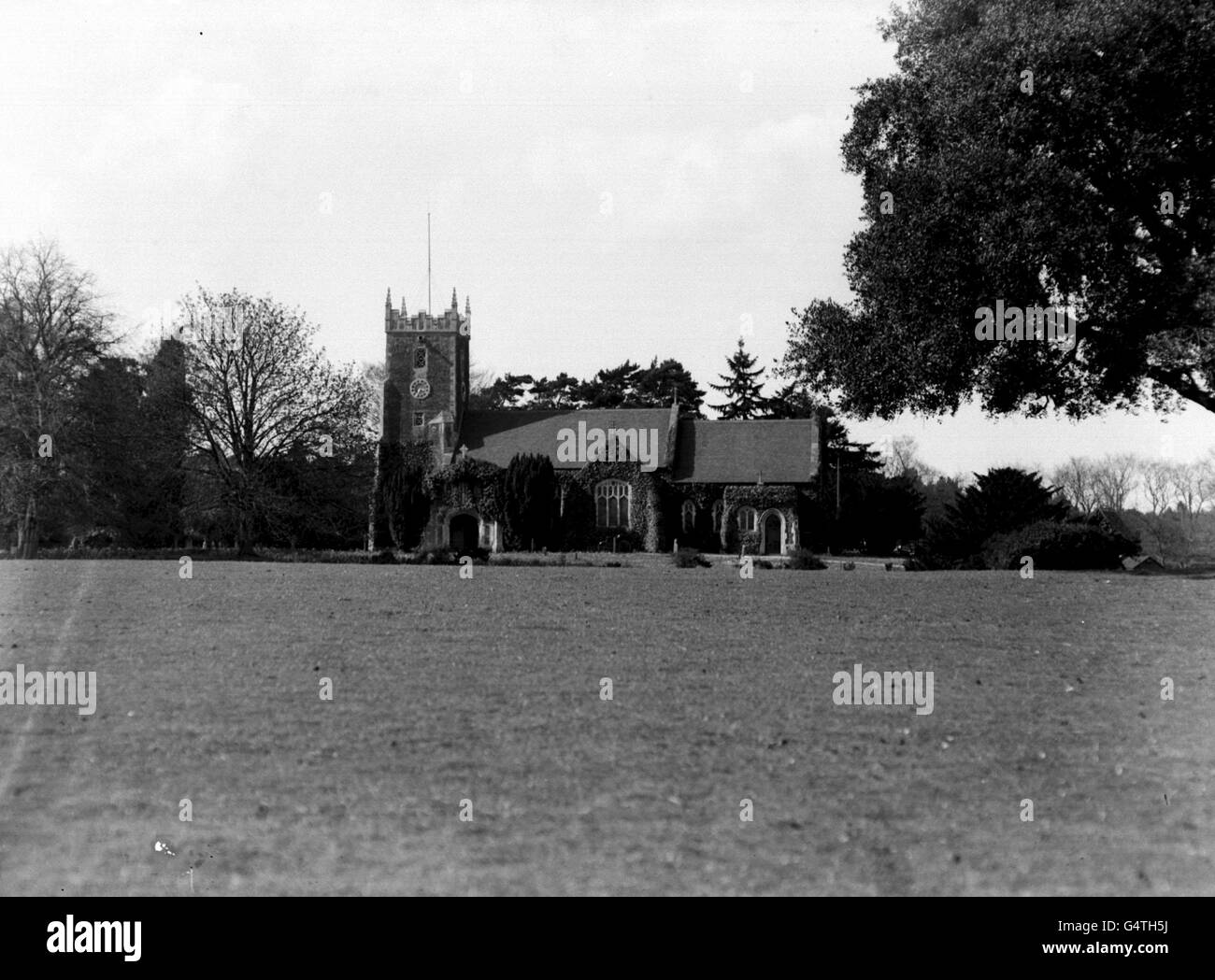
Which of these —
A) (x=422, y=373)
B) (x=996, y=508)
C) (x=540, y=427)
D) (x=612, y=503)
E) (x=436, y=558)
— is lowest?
(x=436, y=558)

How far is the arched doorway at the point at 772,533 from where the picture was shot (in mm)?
55625

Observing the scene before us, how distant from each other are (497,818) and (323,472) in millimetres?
37367

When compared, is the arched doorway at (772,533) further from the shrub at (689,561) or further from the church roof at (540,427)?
the shrub at (689,561)

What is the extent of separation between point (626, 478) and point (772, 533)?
7.84 m

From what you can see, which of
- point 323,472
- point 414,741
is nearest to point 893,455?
point 323,472

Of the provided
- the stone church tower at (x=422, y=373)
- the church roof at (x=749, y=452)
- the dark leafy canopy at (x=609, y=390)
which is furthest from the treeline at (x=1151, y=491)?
the stone church tower at (x=422, y=373)

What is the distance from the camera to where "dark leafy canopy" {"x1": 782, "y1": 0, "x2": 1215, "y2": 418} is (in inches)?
691

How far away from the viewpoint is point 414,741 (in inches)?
329

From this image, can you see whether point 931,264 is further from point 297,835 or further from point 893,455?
point 893,455

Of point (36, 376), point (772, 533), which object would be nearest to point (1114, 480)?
point (772, 533)

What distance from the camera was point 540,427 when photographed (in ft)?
196

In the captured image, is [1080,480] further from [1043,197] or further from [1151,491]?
[1043,197]

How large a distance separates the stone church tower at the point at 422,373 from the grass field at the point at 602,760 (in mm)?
46504

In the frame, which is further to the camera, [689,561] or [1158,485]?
[1158,485]
